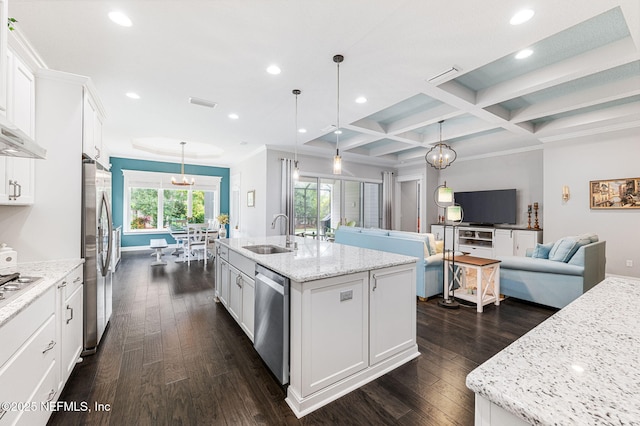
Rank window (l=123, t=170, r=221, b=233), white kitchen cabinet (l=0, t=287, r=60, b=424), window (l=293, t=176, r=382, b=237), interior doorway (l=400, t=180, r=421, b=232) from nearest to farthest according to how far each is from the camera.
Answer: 1. white kitchen cabinet (l=0, t=287, r=60, b=424)
2. window (l=293, t=176, r=382, b=237)
3. window (l=123, t=170, r=221, b=233)
4. interior doorway (l=400, t=180, r=421, b=232)

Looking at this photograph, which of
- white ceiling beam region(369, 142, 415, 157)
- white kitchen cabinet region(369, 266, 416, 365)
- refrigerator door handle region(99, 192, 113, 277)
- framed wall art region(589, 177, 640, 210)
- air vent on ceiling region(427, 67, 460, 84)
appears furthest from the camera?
white ceiling beam region(369, 142, 415, 157)

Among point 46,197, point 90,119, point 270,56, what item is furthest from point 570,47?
point 46,197

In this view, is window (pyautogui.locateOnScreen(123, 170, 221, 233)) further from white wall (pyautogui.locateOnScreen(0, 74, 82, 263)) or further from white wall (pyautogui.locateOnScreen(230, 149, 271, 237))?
white wall (pyautogui.locateOnScreen(0, 74, 82, 263))

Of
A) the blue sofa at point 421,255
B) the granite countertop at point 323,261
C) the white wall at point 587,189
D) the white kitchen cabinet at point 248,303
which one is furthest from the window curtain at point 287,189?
the white wall at point 587,189

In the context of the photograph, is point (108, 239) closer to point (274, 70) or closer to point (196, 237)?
point (274, 70)

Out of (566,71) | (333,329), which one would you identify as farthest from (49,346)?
(566,71)

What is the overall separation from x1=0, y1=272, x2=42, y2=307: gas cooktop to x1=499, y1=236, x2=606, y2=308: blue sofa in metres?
5.00

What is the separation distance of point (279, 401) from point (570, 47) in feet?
14.0

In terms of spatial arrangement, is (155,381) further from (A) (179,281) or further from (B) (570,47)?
(B) (570,47)

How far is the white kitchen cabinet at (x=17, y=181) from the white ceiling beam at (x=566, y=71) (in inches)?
196

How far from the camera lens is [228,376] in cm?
221

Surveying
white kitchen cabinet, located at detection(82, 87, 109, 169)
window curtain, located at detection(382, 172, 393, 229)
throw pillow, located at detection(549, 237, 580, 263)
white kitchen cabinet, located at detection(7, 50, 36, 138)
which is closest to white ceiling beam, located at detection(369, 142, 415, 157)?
window curtain, located at detection(382, 172, 393, 229)

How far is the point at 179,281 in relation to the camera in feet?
16.3

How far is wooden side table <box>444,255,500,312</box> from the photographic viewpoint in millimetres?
3561
